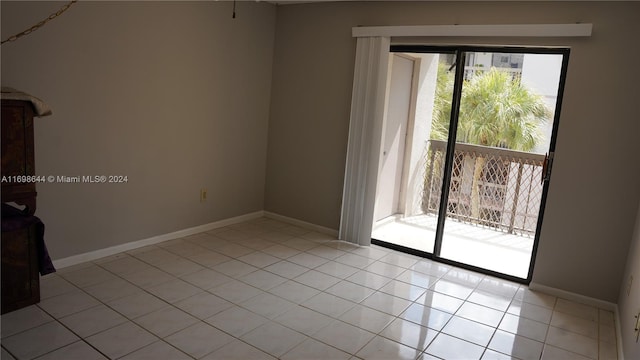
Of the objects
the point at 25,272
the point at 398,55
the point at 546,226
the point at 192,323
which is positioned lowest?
the point at 192,323

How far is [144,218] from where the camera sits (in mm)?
3717

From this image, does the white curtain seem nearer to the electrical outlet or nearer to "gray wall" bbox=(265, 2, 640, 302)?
"gray wall" bbox=(265, 2, 640, 302)

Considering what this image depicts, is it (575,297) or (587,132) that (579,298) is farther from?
(587,132)

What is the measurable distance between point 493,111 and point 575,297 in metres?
1.97

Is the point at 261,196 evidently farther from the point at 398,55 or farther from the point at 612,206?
the point at 612,206

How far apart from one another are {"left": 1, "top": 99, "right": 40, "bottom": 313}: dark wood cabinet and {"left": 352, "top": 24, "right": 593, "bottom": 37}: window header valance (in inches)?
109

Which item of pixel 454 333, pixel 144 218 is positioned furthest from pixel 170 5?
pixel 454 333

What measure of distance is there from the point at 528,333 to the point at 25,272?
→ 3086mm

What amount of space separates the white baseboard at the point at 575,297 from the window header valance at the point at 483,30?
1.90 meters

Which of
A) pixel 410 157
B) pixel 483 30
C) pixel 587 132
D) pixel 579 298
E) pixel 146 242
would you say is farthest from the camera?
pixel 410 157

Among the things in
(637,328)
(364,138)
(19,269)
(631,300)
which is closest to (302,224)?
(364,138)

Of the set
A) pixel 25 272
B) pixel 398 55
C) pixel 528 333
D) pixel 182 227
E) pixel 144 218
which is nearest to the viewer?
pixel 25 272

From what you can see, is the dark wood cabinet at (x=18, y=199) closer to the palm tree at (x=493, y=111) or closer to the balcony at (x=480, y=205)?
the balcony at (x=480, y=205)

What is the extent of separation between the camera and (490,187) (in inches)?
197
